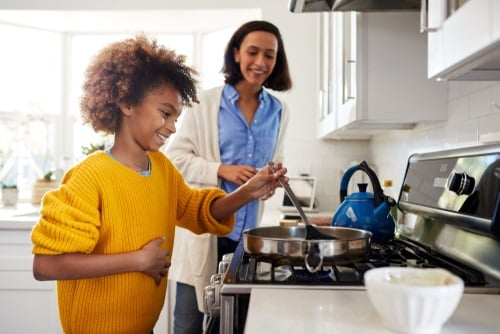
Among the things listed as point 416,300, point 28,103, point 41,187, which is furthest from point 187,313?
point 28,103

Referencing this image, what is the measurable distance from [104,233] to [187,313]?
2.25 ft

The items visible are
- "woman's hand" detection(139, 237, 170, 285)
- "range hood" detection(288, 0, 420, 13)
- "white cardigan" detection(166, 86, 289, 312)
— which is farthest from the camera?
"white cardigan" detection(166, 86, 289, 312)

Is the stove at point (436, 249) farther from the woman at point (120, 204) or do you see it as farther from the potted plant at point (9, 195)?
the potted plant at point (9, 195)

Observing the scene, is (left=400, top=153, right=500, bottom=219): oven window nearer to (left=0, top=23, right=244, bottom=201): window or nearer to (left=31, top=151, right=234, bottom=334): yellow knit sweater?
(left=31, top=151, right=234, bottom=334): yellow knit sweater

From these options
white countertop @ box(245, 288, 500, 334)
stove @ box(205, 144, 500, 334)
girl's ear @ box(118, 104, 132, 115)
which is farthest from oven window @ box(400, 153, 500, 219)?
girl's ear @ box(118, 104, 132, 115)

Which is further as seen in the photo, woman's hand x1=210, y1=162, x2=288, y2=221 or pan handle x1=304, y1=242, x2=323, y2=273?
woman's hand x1=210, y1=162, x2=288, y2=221

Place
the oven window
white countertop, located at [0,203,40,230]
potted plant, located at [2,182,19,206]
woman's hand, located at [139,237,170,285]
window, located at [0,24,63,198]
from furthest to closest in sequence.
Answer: window, located at [0,24,63,198] < potted plant, located at [2,182,19,206] < white countertop, located at [0,203,40,230] < woman's hand, located at [139,237,170,285] < the oven window

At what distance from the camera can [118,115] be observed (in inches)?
44.9

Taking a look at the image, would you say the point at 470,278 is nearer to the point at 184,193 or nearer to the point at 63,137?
the point at 184,193

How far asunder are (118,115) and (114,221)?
0.25 meters

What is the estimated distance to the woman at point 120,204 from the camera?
0.94 m

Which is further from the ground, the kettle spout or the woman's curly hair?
the woman's curly hair

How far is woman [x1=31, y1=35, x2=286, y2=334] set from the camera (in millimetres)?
937

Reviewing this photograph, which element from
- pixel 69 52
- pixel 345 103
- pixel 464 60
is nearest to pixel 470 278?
pixel 464 60
